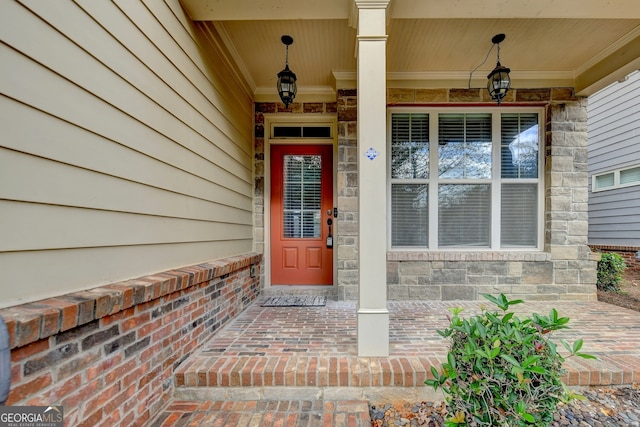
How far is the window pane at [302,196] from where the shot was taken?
11.9 ft

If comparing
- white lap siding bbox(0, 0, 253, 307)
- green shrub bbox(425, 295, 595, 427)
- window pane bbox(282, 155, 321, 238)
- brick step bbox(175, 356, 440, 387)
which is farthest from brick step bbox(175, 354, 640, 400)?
window pane bbox(282, 155, 321, 238)

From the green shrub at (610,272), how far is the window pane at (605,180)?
2318mm

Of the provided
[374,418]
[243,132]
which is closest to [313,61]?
[243,132]

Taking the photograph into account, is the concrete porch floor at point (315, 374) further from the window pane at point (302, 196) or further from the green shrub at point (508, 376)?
the window pane at point (302, 196)

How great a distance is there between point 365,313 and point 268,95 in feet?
9.52

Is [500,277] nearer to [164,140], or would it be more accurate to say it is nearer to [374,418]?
[374,418]

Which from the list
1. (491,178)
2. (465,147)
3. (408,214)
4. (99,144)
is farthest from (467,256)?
(99,144)

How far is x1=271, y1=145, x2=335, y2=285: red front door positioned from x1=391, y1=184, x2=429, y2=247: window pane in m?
0.82

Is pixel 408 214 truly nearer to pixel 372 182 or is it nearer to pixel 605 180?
pixel 372 182

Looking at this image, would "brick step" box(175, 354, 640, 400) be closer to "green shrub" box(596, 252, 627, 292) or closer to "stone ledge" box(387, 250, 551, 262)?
"stone ledge" box(387, 250, 551, 262)

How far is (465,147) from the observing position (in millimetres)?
3391

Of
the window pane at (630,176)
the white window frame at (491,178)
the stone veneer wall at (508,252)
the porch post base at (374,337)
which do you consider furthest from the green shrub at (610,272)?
the porch post base at (374,337)

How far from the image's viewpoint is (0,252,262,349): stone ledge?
2.94ft

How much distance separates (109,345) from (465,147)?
373 cm
